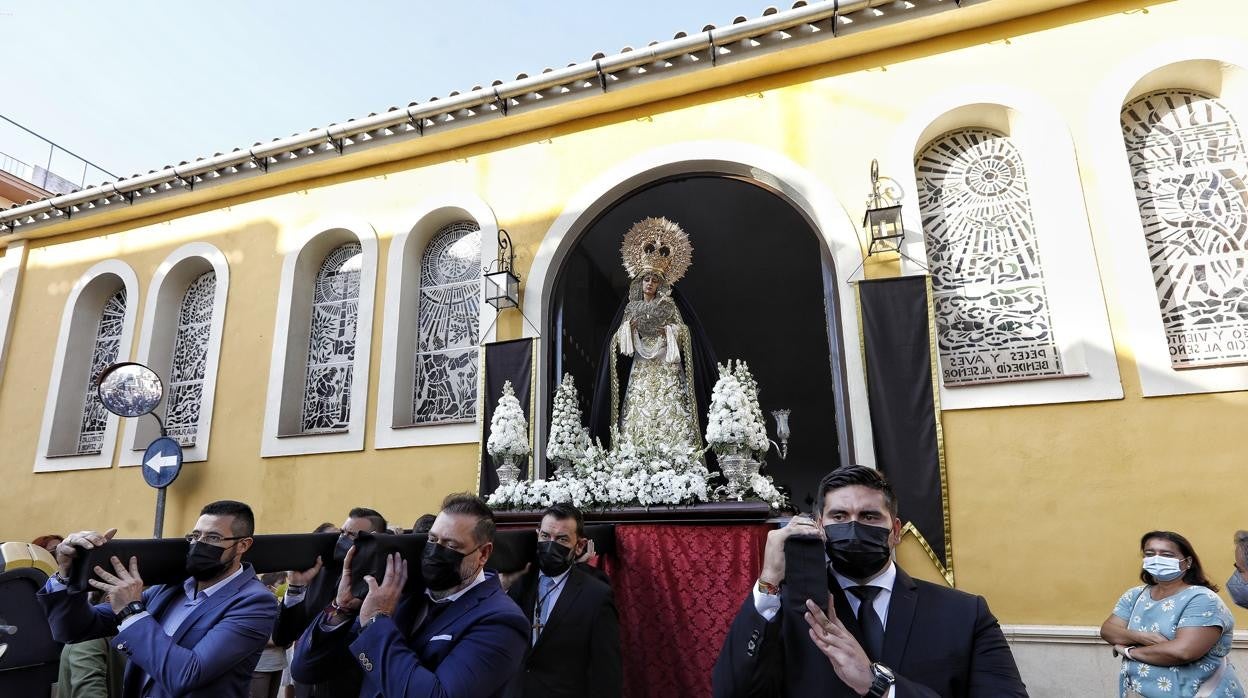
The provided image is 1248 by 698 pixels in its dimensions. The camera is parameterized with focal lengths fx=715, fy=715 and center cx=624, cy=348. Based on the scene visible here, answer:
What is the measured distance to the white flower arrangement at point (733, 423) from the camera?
5434 mm

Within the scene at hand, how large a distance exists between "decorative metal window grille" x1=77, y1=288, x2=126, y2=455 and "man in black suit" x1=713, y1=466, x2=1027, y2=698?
9.87 meters

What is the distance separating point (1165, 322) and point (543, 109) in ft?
19.0

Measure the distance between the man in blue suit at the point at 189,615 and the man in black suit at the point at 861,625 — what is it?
70.7 inches

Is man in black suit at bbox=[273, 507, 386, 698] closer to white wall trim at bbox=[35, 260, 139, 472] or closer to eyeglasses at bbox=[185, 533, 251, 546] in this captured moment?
eyeglasses at bbox=[185, 533, 251, 546]

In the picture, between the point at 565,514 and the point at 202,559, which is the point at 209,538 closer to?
the point at 202,559

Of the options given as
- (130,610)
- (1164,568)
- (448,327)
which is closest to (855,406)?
(1164,568)

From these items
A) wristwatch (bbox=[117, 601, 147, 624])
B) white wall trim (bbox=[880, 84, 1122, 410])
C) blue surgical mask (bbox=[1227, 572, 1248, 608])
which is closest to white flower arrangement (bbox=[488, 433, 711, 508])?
white wall trim (bbox=[880, 84, 1122, 410])

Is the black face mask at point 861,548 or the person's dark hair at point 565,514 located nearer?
the black face mask at point 861,548

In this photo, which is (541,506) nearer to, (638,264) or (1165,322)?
(638,264)

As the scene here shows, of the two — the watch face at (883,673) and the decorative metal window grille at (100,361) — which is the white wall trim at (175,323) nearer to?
the decorative metal window grille at (100,361)

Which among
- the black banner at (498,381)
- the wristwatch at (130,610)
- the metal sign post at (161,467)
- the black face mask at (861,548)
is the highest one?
the black banner at (498,381)

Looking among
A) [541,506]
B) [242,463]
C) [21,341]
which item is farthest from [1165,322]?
[21,341]

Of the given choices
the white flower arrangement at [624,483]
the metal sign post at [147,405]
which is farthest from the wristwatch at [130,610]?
the metal sign post at [147,405]

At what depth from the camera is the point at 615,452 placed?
602 centimetres
